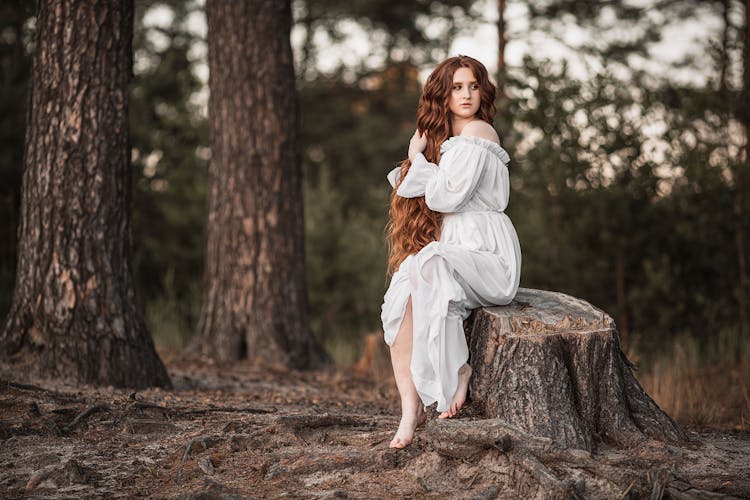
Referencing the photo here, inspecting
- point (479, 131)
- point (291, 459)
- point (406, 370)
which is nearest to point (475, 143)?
point (479, 131)

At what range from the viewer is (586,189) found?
8.92 meters

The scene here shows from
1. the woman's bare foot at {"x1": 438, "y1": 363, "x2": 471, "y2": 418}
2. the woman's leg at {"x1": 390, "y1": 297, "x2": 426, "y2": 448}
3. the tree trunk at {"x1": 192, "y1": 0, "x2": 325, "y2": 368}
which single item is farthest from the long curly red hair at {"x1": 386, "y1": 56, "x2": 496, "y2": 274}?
the tree trunk at {"x1": 192, "y1": 0, "x2": 325, "y2": 368}

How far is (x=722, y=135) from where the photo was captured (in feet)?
29.1

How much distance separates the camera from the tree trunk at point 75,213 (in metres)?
5.41

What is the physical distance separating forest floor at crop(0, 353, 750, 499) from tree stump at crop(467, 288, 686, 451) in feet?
0.42

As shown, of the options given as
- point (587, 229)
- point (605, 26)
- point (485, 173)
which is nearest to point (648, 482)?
point (485, 173)

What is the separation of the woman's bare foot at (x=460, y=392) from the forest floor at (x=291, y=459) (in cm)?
6

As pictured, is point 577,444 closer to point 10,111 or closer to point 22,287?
point 22,287

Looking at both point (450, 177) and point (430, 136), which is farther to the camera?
point (430, 136)

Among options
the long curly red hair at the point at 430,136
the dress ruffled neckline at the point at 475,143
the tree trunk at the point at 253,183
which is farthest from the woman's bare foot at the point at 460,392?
the tree trunk at the point at 253,183

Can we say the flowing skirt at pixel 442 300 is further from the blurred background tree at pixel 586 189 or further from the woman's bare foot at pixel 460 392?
the blurred background tree at pixel 586 189

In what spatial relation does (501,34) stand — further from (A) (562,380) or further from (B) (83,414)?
(B) (83,414)

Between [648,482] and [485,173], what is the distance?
177cm

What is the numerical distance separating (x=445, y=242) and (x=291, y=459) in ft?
4.60
